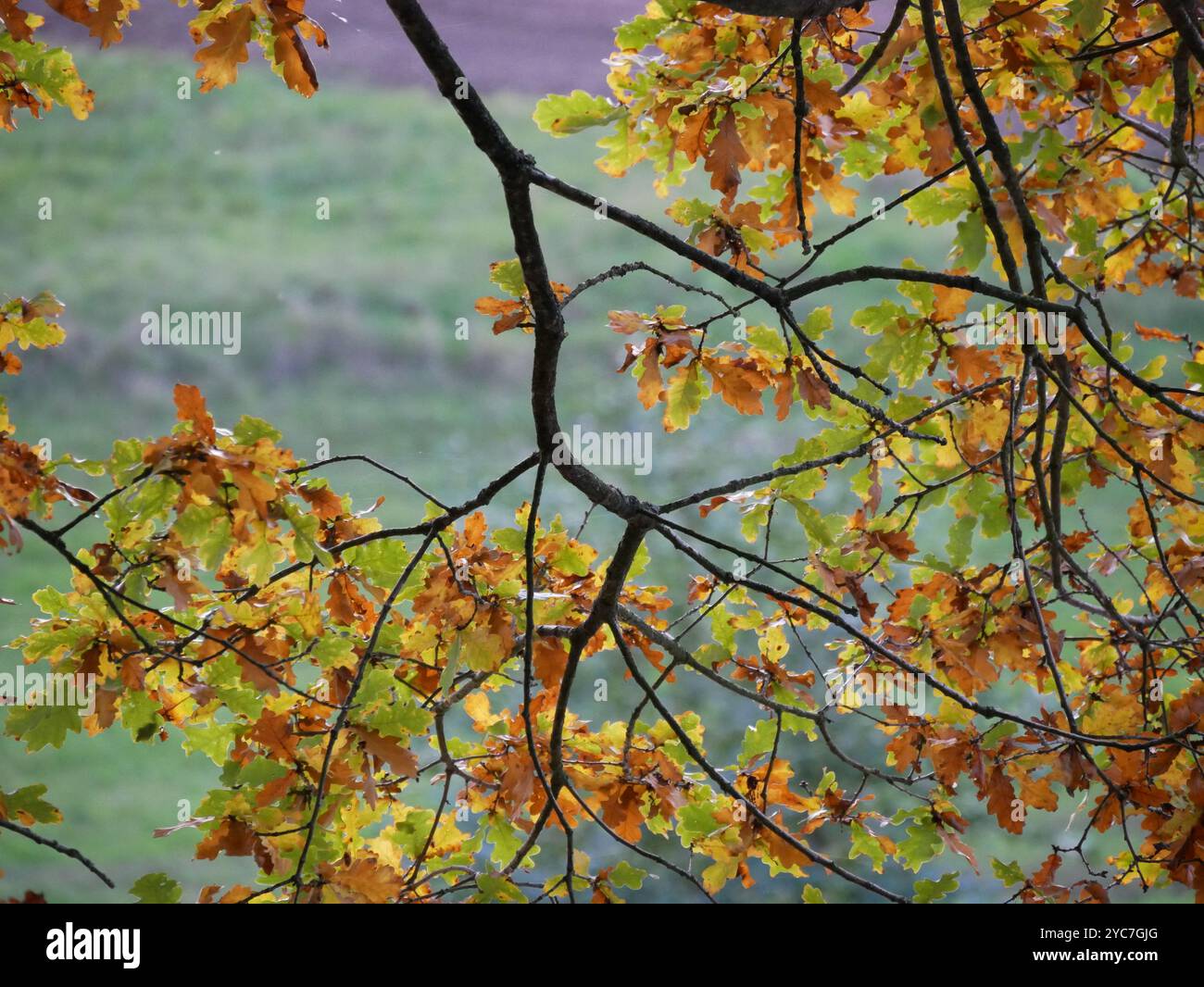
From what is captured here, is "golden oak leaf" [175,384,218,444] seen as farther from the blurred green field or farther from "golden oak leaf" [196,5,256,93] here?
the blurred green field

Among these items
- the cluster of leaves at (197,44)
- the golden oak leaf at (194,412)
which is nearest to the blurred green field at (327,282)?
the cluster of leaves at (197,44)

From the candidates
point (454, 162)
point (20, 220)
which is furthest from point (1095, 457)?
point (20, 220)

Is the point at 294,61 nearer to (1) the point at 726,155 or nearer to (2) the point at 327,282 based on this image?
(1) the point at 726,155

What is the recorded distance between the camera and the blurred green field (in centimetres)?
336

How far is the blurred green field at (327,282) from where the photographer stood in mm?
3359

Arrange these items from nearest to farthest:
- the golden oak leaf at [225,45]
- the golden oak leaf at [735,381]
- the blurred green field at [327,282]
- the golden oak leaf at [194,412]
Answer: the golden oak leaf at [194,412] → the golden oak leaf at [225,45] → the golden oak leaf at [735,381] → the blurred green field at [327,282]

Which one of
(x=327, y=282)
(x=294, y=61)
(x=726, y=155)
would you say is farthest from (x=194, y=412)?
(x=327, y=282)

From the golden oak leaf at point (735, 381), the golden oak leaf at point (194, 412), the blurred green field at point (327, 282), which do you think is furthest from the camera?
the blurred green field at point (327, 282)

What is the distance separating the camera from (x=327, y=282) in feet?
11.5

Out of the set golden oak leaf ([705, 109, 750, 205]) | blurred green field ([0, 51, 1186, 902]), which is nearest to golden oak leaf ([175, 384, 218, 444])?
golden oak leaf ([705, 109, 750, 205])

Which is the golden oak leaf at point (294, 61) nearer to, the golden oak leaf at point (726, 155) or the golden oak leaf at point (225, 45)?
the golden oak leaf at point (225, 45)

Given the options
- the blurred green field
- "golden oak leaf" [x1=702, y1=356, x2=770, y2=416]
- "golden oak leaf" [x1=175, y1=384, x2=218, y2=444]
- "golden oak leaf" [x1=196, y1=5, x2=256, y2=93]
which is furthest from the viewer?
the blurred green field
